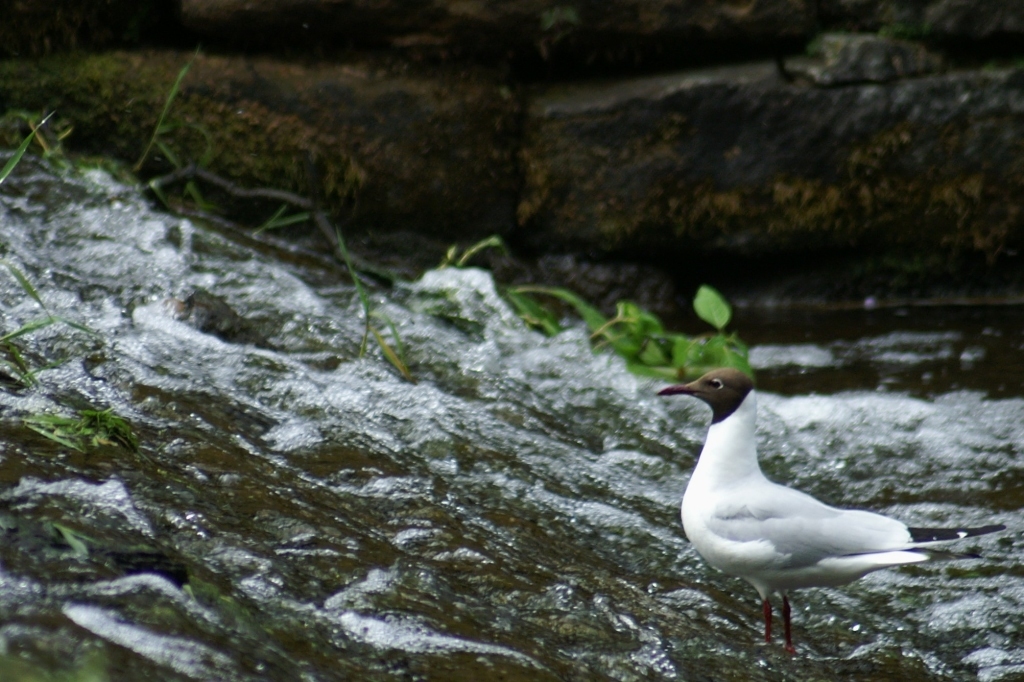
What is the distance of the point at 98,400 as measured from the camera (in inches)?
120

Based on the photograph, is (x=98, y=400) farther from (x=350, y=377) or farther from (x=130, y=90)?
(x=130, y=90)

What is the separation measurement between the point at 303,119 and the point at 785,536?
11.4 ft

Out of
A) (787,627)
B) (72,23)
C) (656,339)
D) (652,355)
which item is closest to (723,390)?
(787,627)

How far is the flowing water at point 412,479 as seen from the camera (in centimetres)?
214

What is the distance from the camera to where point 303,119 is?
5301mm

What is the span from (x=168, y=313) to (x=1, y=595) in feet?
7.07

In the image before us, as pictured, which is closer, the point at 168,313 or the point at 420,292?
the point at 168,313

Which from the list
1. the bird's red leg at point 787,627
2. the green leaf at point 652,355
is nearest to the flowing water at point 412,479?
the bird's red leg at point 787,627

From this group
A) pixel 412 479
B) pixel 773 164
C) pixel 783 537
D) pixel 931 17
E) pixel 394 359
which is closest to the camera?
pixel 783 537

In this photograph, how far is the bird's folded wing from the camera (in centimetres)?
271

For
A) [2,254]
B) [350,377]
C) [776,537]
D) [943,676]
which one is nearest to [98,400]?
[350,377]

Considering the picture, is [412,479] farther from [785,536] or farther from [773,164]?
[773,164]

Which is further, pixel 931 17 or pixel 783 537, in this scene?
pixel 931 17

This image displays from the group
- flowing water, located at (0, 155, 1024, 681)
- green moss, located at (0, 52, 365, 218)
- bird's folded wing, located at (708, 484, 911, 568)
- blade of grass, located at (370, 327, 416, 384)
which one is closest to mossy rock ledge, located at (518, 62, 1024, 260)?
flowing water, located at (0, 155, 1024, 681)
